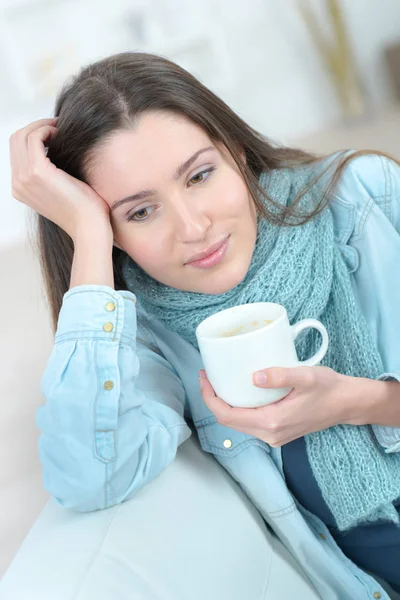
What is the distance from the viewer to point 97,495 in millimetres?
862

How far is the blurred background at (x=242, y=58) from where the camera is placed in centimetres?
164

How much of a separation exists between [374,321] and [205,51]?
96 cm

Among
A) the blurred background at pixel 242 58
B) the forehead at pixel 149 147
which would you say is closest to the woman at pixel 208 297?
the forehead at pixel 149 147

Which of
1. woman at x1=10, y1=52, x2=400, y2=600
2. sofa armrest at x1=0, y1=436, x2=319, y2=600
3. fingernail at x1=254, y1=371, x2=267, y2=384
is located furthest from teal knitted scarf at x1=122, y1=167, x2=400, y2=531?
fingernail at x1=254, y1=371, x2=267, y2=384

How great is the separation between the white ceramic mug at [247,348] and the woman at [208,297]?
3 centimetres

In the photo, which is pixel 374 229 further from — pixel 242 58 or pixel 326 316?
pixel 242 58

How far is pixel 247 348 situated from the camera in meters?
0.76

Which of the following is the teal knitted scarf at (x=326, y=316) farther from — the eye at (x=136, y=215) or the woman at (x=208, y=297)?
the eye at (x=136, y=215)

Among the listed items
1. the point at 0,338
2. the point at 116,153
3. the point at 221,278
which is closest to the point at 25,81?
the point at 0,338

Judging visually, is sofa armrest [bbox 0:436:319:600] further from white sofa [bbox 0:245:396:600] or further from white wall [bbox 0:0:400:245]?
white wall [bbox 0:0:400:245]

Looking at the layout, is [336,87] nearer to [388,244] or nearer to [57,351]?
[388,244]

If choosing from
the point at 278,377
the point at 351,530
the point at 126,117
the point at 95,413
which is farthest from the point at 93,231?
the point at 351,530

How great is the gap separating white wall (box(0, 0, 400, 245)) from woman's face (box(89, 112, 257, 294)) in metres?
0.77

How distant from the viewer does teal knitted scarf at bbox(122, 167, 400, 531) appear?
98cm
